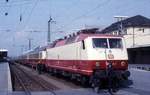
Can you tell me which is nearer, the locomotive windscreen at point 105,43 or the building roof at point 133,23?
the locomotive windscreen at point 105,43

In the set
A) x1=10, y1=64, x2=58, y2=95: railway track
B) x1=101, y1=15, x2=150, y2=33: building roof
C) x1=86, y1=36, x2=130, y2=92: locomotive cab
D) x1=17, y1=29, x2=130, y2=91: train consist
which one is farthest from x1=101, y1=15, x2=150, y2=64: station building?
x1=86, y1=36, x2=130, y2=92: locomotive cab

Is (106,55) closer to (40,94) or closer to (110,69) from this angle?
(110,69)

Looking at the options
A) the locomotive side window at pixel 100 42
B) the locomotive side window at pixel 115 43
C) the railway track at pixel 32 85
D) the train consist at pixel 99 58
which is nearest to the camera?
the train consist at pixel 99 58

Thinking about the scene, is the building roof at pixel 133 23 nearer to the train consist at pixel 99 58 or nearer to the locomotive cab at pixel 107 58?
the train consist at pixel 99 58

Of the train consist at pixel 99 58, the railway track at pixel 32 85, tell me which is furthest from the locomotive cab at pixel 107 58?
the railway track at pixel 32 85

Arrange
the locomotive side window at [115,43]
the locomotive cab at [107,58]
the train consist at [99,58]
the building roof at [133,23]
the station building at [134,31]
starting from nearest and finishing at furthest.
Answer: the locomotive cab at [107,58]
the train consist at [99,58]
the locomotive side window at [115,43]
the station building at [134,31]
the building roof at [133,23]

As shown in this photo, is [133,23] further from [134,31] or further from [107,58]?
[107,58]

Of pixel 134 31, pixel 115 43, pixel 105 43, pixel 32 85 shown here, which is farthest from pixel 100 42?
pixel 134 31

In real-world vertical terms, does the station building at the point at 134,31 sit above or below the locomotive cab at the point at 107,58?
above

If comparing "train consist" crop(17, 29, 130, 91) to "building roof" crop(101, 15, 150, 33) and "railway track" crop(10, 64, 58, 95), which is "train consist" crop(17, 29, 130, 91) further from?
"building roof" crop(101, 15, 150, 33)

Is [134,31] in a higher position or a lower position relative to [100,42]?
higher

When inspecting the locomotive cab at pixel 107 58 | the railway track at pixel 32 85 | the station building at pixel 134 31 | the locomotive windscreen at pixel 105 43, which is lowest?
the railway track at pixel 32 85

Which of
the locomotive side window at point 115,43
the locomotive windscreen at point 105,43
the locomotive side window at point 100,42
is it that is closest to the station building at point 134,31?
the locomotive side window at point 115,43

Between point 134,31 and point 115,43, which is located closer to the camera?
point 115,43
